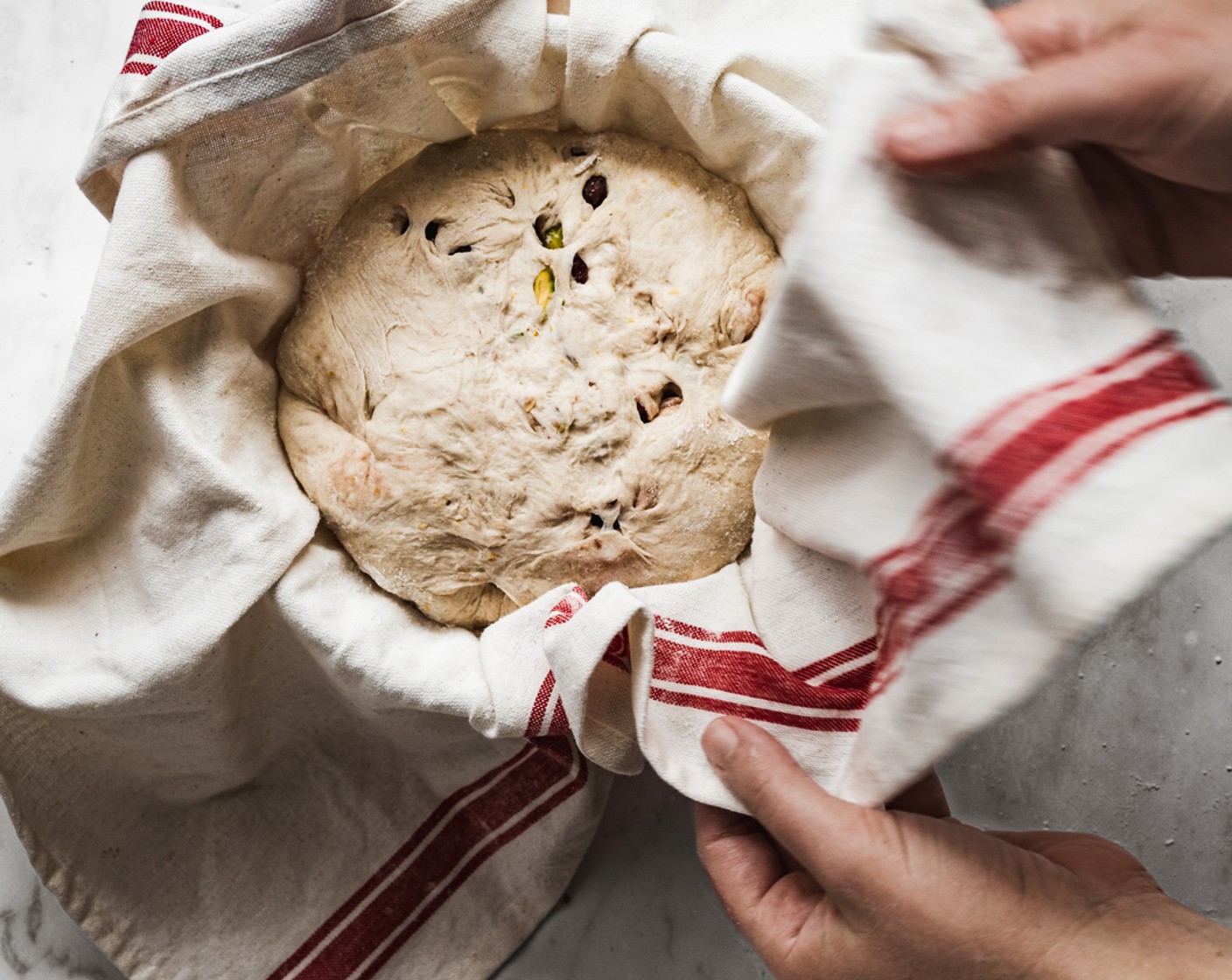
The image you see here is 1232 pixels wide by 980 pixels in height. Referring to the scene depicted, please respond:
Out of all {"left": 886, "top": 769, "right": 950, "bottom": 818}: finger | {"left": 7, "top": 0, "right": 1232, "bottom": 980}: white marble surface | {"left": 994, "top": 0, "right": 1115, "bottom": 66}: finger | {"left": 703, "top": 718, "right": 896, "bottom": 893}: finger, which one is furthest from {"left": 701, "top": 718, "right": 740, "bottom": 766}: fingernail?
{"left": 994, "top": 0, "right": 1115, "bottom": 66}: finger

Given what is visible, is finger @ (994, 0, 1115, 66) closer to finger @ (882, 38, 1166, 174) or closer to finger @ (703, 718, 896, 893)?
finger @ (882, 38, 1166, 174)

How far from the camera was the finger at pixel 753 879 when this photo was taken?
833 millimetres

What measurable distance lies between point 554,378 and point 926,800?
55cm

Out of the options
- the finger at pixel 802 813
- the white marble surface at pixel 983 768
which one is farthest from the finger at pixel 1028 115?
the white marble surface at pixel 983 768

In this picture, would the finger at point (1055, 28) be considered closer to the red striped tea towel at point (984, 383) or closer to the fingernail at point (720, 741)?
the red striped tea towel at point (984, 383)

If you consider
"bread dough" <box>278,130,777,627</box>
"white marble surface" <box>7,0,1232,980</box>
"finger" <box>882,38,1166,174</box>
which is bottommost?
"white marble surface" <box>7,0,1232,980</box>

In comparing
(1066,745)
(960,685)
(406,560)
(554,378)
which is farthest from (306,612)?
(1066,745)

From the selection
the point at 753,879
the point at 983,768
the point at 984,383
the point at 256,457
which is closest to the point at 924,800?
the point at 753,879

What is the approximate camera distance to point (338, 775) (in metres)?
1.17

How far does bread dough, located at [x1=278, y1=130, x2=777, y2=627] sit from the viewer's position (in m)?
0.95

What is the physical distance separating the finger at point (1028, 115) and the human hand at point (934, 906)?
0.48 metres

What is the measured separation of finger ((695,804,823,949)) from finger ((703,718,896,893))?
0.24ft

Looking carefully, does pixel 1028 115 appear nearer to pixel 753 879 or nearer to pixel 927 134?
pixel 927 134

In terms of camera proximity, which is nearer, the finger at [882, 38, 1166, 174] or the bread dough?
the finger at [882, 38, 1166, 174]
